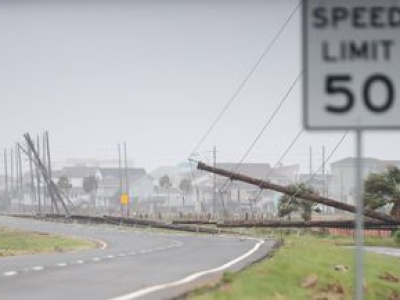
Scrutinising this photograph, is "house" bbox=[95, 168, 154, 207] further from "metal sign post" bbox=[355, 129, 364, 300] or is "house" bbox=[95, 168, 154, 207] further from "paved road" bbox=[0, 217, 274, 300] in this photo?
"metal sign post" bbox=[355, 129, 364, 300]

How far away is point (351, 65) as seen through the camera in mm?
5668

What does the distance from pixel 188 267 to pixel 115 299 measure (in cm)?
882

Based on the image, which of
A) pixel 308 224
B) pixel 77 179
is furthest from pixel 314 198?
pixel 77 179

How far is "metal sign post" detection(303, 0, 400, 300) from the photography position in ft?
18.3

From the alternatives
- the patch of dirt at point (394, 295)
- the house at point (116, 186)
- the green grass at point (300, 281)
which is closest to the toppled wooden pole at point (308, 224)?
the green grass at point (300, 281)

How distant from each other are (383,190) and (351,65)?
4679 cm

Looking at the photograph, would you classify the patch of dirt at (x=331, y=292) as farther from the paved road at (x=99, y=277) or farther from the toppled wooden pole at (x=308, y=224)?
the toppled wooden pole at (x=308, y=224)

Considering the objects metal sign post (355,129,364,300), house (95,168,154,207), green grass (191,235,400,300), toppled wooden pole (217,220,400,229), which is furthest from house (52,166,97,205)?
metal sign post (355,129,364,300)

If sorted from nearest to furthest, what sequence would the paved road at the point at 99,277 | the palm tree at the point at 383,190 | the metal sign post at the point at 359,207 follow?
the metal sign post at the point at 359,207, the paved road at the point at 99,277, the palm tree at the point at 383,190

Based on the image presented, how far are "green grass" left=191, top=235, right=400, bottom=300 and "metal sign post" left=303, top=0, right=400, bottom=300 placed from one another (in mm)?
6169

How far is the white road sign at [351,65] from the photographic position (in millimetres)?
5586

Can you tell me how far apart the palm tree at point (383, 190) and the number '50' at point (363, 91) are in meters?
43.3

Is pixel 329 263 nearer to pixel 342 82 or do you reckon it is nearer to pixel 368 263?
pixel 368 263

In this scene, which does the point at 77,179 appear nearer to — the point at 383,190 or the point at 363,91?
the point at 383,190
